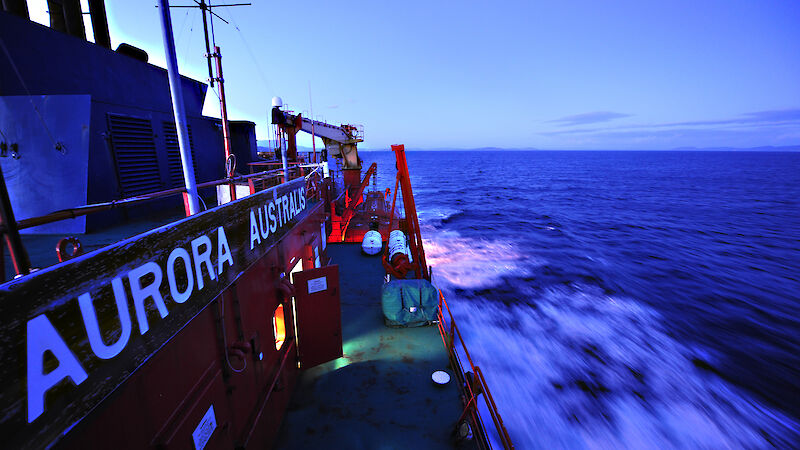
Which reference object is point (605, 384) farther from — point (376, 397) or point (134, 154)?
point (134, 154)

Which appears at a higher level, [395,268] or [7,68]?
[7,68]

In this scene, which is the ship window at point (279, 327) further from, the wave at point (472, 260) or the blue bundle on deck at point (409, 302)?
the wave at point (472, 260)

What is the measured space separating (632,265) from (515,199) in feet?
127

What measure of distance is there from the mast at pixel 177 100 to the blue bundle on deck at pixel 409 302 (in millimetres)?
8398

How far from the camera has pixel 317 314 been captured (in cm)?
967

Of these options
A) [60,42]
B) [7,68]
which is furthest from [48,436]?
[60,42]

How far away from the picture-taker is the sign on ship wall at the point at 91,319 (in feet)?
6.96

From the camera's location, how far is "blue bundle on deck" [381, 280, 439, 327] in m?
12.0

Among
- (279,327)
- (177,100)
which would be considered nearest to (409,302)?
(279,327)

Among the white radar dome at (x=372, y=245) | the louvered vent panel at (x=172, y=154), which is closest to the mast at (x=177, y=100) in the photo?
the louvered vent panel at (x=172, y=154)

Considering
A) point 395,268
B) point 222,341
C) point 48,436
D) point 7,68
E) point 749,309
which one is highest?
point 7,68

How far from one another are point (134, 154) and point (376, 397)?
408 inches

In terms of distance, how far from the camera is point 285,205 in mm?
8047

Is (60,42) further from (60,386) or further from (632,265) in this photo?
(632,265)
